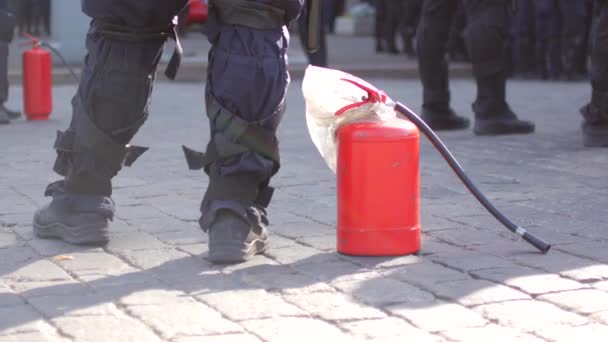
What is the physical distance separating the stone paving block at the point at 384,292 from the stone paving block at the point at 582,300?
0.29 meters

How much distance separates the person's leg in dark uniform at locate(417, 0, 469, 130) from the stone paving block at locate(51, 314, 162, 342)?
4220mm

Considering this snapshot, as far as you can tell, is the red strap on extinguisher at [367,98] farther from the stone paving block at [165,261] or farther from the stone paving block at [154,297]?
the stone paving block at [154,297]

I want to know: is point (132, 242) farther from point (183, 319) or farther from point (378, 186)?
point (183, 319)

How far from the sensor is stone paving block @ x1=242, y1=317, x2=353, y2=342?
2.72m

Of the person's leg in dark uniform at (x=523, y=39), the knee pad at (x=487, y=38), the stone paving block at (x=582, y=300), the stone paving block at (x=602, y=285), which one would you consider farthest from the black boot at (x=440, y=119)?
the person's leg in dark uniform at (x=523, y=39)

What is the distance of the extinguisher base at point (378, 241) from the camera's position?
352cm

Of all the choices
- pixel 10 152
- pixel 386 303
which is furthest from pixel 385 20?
pixel 386 303

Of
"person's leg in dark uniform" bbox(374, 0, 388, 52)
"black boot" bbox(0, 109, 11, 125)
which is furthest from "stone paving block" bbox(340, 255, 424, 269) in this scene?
"person's leg in dark uniform" bbox(374, 0, 388, 52)

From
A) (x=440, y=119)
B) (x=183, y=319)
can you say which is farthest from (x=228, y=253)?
(x=440, y=119)

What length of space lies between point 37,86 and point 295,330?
541 centimetres

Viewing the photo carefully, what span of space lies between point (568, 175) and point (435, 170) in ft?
1.80

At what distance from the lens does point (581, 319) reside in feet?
9.39

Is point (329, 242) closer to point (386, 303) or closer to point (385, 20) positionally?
point (386, 303)

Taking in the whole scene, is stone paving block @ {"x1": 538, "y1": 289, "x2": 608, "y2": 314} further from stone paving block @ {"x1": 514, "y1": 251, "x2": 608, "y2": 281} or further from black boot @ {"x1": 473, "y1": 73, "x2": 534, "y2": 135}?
black boot @ {"x1": 473, "y1": 73, "x2": 534, "y2": 135}
